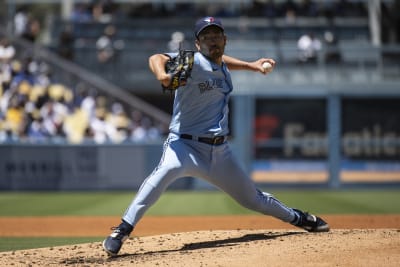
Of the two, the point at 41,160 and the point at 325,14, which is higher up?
the point at 325,14

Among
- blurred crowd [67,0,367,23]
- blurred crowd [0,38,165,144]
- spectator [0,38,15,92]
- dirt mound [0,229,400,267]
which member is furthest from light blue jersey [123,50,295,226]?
blurred crowd [67,0,367,23]

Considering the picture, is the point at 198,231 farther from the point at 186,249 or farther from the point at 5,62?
the point at 5,62

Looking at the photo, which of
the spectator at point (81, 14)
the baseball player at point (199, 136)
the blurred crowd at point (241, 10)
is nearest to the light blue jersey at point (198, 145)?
the baseball player at point (199, 136)

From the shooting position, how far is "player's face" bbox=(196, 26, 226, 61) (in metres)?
6.16

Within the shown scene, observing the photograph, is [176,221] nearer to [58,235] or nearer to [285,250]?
[58,235]

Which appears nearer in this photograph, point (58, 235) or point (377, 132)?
point (58, 235)

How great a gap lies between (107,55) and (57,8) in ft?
101

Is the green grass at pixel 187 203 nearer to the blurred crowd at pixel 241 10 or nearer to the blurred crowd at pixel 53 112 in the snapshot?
the blurred crowd at pixel 53 112

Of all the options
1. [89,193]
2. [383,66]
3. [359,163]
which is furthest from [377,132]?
→ [89,193]

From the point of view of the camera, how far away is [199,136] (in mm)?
6215

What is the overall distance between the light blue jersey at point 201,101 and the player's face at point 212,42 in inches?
2.4

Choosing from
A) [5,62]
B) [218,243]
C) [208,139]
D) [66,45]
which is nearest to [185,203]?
[218,243]

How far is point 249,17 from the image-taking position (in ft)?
77.2

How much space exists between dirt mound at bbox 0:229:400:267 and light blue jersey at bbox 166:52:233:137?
1030 mm
